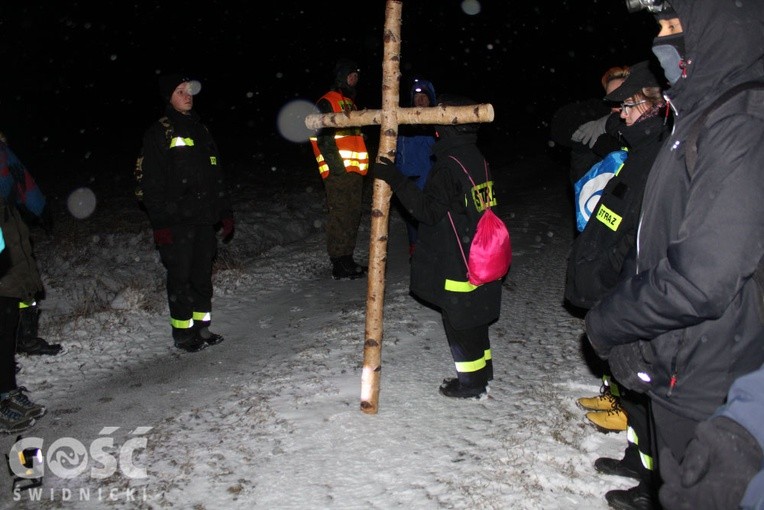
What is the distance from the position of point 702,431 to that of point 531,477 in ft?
6.65

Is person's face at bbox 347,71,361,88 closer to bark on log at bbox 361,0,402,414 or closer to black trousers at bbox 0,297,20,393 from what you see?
bark on log at bbox 361,0,402,414

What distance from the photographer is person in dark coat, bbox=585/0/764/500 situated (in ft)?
5.91

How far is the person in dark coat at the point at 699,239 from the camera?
70.9 inches

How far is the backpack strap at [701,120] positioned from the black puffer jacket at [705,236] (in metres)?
0.02

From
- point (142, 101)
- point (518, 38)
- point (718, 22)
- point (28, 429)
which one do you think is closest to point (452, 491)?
point (718, 22)

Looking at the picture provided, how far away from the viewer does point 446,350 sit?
5367mm

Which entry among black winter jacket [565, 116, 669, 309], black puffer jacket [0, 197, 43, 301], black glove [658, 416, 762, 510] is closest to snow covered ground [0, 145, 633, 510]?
black puffer jacket [0, 197, 43, 301]

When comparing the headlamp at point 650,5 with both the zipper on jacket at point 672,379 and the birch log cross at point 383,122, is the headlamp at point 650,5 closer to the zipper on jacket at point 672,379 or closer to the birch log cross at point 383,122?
the birch log cross at point 383,122

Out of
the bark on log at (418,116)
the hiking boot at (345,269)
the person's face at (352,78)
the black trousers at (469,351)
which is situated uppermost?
the person's face at (352,78)

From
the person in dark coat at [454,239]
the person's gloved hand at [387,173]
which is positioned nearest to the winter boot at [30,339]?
the person in dark coat at [454,239]

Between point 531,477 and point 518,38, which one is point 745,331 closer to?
point 531,477

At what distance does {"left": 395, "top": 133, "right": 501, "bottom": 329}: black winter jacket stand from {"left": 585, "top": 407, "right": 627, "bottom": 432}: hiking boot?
103 centimetres

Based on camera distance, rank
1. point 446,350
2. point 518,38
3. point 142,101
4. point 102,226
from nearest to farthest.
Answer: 1. point 446,350
2. point 102,226
3. point 142,101
4. point 518,38

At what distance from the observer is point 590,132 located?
4.27 metres
